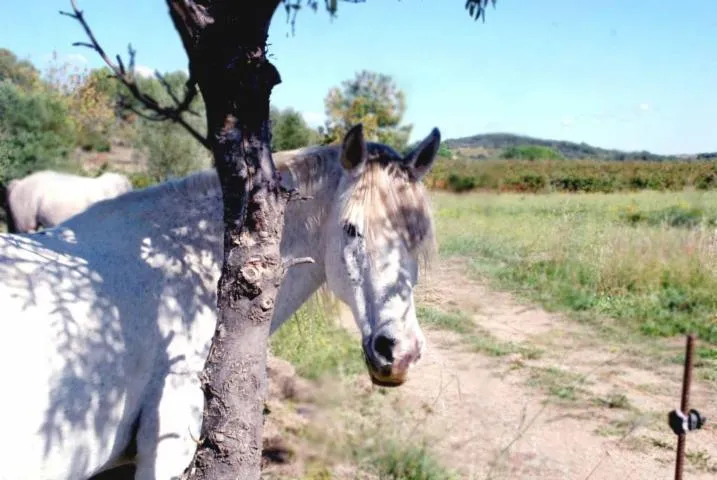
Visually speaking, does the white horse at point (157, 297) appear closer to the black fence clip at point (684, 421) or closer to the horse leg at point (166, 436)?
the horse leg at point (166, 436)

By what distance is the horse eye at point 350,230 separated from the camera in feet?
8.08

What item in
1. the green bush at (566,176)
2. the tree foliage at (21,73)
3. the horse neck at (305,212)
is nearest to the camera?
the horse neck at (305,212)

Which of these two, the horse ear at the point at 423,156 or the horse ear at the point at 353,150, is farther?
the horse ear at the point at 423,156

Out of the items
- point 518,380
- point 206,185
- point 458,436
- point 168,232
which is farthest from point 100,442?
point 518,380

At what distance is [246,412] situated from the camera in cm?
191

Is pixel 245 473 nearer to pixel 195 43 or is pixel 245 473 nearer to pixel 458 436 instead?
pixel 195 43

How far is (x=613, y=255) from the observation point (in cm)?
864

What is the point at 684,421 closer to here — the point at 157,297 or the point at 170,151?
the point at 157,297

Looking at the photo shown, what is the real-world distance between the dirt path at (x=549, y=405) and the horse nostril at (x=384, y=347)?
3.12 ft

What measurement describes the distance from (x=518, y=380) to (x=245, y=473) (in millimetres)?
4418

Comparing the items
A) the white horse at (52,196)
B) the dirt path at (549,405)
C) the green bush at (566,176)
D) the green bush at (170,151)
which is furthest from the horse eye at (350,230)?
the green bush at (170,151)

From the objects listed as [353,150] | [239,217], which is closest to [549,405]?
[353,150]

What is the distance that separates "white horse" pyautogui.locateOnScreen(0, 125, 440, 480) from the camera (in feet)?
6.35

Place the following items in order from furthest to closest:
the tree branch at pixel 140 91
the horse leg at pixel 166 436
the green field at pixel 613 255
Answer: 1. the green field at pixel 613 255
2. the horse leg at pixel 166 436
3. the tree branch at pixel 140 91
